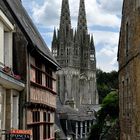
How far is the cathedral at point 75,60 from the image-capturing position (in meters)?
164

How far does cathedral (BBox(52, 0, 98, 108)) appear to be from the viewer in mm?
164500

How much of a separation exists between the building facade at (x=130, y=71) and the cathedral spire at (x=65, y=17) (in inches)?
5477

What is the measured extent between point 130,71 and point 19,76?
5090 mm

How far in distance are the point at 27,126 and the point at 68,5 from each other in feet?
480

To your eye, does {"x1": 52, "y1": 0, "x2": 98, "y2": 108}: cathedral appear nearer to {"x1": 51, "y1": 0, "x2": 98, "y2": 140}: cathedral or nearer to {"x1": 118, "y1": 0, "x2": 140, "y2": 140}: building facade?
{"x1": 51, "y1": 0, "x2": 98, "y2": 140}: cathedral

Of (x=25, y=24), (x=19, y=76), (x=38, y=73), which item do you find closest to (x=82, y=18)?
(x=38, y=73)

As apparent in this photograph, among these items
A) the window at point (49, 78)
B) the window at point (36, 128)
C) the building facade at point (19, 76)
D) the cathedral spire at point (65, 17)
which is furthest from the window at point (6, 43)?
the cathedral spire at point (65, 17)

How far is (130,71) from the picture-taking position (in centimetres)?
2364

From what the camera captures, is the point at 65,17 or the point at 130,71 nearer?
the point at 130,71

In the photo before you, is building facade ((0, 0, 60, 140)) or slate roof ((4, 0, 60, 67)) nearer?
building facade ((0, 0, 60, 140))

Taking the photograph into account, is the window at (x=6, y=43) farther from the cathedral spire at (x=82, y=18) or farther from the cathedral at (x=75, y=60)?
the cathedral spire at (x=82, y=18)

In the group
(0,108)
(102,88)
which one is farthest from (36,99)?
(102,88)

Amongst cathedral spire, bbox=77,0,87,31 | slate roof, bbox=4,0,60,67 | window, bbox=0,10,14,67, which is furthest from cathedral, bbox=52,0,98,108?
window, bbox=0,10,14,67

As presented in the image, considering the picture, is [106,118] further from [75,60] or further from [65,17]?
[75,60]
